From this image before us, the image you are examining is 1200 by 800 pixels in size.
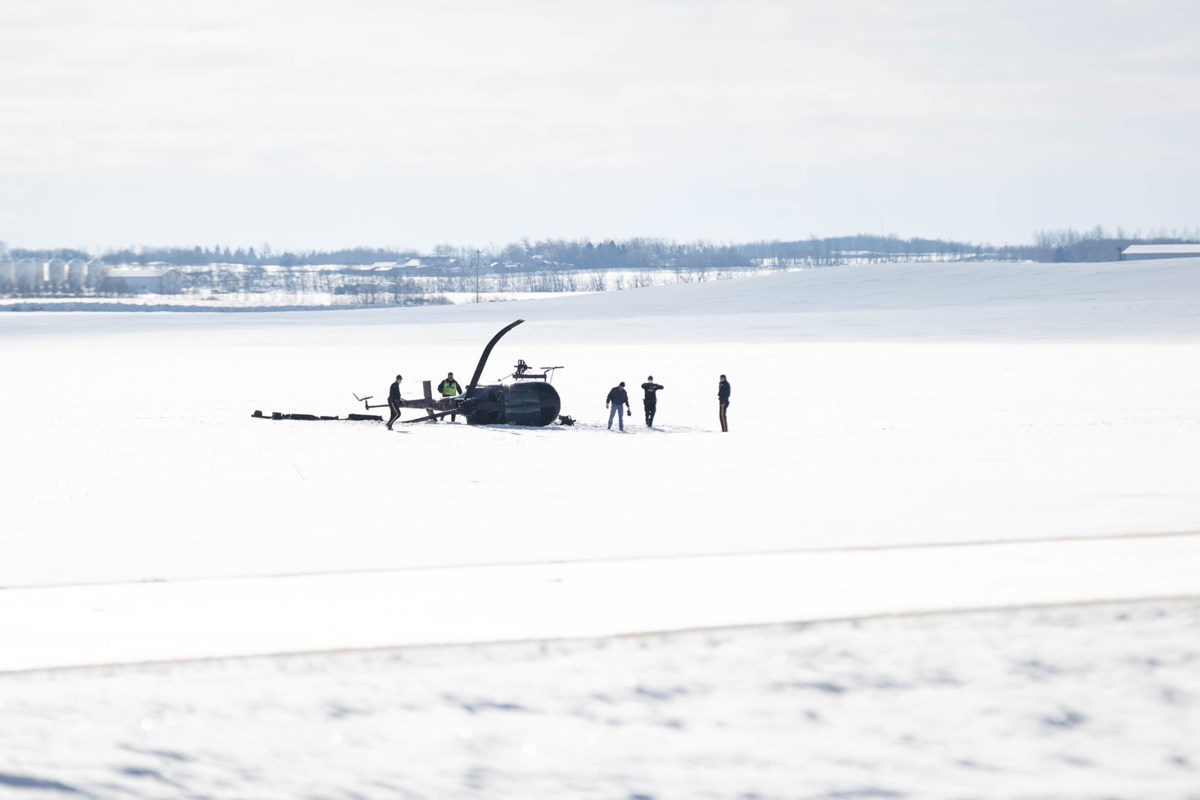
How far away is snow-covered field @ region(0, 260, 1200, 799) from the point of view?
7555 millimetres

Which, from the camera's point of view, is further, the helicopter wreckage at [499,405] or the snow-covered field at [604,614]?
the helicopter wreckage at [499,405]

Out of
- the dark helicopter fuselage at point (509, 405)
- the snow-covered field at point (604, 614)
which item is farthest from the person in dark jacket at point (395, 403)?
the snow-covered field at point (604, 614)

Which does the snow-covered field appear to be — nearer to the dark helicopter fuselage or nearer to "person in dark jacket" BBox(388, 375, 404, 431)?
"person in dark jacket" BBox(388, 375, 404, 431)

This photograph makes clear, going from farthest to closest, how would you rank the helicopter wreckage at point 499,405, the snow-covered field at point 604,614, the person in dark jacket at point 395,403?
the helicopter wreckage at point 499,405
the person in dark jacket at point 395,403
the snow-covered field at point 604,614

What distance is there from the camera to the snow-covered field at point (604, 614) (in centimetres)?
755

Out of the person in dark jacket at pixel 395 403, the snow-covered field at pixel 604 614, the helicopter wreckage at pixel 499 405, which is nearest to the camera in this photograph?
the snow-covered field at pixel 604 614

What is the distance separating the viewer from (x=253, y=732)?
7.79m

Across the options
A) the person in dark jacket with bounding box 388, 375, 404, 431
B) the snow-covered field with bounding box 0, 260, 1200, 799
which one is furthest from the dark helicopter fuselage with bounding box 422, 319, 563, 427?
the snow-covered field with bounding box 0, 260, 1200, 799

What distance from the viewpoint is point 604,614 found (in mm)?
9656

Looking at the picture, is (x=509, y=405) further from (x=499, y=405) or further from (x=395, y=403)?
(x=395, y=403)

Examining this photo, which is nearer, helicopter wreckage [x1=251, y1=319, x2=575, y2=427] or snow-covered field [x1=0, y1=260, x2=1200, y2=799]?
snow-covered field [x1=0, y1=260, x2=1200, y2=799]

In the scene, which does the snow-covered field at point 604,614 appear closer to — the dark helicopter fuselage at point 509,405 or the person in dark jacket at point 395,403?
the person in dark jacket at point 395,403

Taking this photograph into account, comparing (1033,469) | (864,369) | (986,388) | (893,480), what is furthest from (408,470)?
(864,369)

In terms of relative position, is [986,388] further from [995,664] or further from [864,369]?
[995,664]
